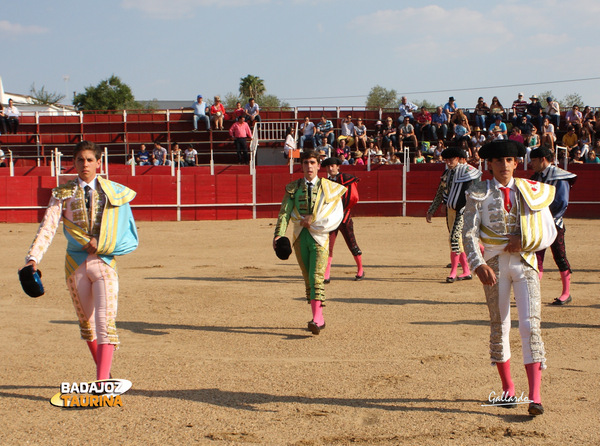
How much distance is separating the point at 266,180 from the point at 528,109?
833cm

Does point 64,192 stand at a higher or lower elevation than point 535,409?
higher

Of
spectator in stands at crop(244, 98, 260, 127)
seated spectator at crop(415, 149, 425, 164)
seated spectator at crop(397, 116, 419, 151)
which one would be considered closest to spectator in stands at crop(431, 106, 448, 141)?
seated spectator at crop(397, 116, 419, 151)

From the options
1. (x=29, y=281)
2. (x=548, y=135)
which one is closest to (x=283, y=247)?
(x=29, y=281)

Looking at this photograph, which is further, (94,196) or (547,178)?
(547,178)

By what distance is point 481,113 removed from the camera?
22.0 m

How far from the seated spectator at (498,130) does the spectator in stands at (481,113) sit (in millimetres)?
508

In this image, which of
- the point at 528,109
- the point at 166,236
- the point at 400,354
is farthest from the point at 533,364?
the point at 528,109

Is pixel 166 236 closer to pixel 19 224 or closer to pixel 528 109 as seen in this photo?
pixel 19 224

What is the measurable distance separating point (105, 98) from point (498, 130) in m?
49.8

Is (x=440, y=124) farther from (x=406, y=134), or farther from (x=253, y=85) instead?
(x=253, y=85)

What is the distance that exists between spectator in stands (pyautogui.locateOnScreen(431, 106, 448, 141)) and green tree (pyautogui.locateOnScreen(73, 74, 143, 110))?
151 ft

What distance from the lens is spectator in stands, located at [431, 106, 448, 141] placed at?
21.5m

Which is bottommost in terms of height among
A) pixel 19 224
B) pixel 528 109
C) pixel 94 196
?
pixel 19 224

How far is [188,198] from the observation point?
62.2 feet
